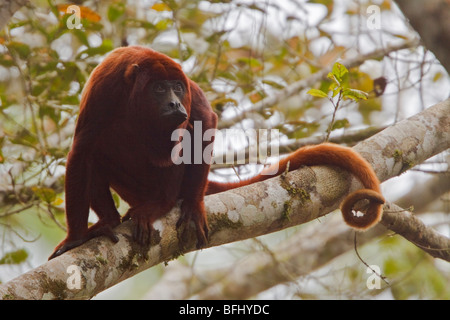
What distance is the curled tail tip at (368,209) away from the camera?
2.82 meters

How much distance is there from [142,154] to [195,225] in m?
0.68

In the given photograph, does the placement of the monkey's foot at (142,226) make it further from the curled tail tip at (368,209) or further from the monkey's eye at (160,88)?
the curled tail tip at (368,209)

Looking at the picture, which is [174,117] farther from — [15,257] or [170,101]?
[15,257]

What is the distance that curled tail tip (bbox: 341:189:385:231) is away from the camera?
282 centimetres

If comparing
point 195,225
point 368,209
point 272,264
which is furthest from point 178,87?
point 272,264

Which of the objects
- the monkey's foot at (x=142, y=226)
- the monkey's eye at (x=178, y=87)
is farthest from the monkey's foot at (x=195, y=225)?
the monkey's eye at (x=178, y=87)

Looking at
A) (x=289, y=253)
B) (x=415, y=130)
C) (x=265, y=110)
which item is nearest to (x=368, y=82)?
(x=265, y=110)

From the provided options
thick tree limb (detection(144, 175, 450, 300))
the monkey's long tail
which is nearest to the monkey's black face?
the monkey's long tail

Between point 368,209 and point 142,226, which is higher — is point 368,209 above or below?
below

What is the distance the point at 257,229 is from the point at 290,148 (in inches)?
67.9

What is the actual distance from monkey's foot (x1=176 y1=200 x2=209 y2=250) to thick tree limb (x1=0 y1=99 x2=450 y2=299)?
0.12 feet

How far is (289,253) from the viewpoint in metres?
6.71

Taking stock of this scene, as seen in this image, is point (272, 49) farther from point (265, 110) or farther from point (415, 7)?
point (415, 7)

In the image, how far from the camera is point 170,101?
10.2 feet
